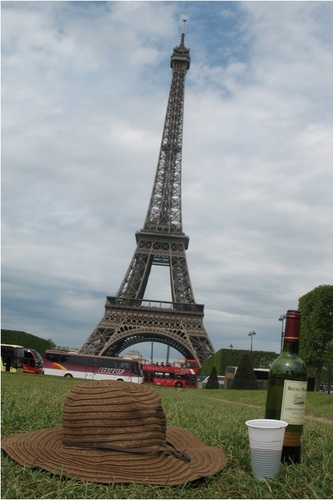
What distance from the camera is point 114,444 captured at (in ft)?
9.96

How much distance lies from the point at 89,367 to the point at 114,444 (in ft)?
118

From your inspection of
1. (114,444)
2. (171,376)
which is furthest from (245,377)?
(114,444)

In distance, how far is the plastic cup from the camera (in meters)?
2.95

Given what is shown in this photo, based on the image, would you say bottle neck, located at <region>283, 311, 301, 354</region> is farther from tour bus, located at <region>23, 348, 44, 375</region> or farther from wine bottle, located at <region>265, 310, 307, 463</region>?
tour bus, located at <region>23, 348, 44, 375</region>

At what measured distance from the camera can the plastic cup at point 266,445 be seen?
9.68ft

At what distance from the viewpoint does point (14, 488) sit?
8.47ft

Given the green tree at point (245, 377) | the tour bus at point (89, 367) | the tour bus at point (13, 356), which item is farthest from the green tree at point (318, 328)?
the tour bus at point (13, 356)

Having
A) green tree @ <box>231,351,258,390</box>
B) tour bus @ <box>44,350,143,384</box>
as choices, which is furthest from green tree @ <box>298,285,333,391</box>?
tour bus @ <box>44,350,143,384</box>

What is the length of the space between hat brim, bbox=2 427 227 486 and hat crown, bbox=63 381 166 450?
0.21 ft

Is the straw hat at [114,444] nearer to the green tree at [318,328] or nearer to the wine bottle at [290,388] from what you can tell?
the wine bottle at [290,388]

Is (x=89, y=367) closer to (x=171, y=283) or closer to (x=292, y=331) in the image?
(x=171, y=283)

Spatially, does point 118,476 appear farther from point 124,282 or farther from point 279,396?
point 124,282

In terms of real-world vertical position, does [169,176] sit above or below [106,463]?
above

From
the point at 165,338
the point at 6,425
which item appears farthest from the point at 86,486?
the point at 165,338
